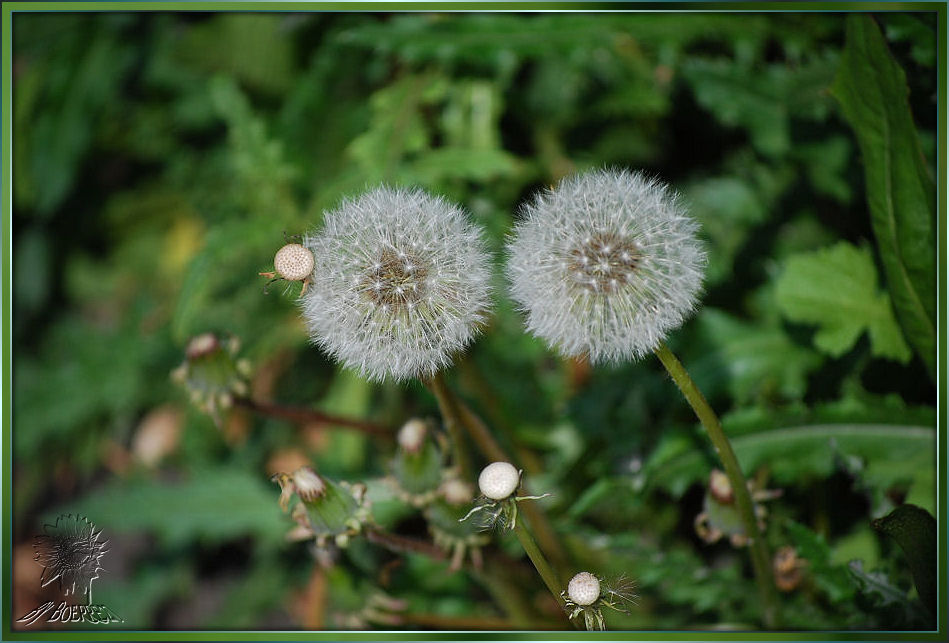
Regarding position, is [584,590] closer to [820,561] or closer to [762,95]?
[820,561]

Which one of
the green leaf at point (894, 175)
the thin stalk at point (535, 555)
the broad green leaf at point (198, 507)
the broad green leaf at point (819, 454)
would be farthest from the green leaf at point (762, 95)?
the broad green leaf at point (198, 507)

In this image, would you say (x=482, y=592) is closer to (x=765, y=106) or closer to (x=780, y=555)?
(x=780, y=555)

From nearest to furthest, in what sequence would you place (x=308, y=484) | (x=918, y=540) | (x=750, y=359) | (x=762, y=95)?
(x=308, y=484)
(x=918, y=540)
(x=750, y=359)
(x=762, y=95)

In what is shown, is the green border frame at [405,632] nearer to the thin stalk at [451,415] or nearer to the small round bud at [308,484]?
the thin stalk at [451,415]

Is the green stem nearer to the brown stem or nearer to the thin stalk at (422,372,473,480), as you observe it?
the thin stalk at (422,372,473,480)

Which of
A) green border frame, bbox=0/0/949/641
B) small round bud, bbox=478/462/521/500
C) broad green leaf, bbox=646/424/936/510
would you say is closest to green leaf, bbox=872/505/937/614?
green border frame, bbox=0/0/949/641

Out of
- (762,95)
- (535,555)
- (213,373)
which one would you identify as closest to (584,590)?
(535,555)
